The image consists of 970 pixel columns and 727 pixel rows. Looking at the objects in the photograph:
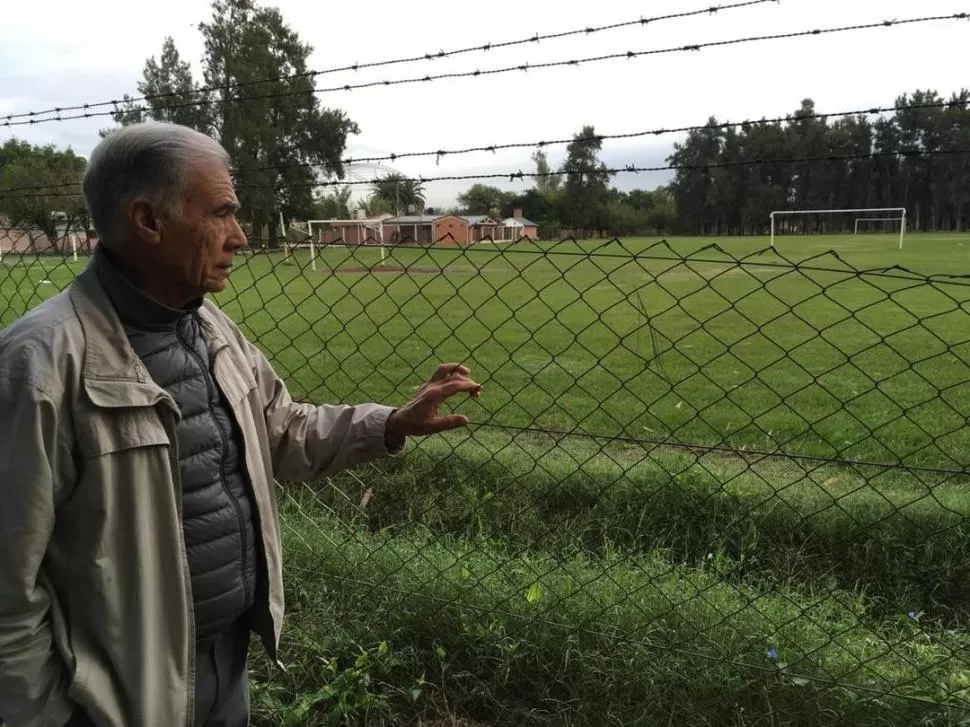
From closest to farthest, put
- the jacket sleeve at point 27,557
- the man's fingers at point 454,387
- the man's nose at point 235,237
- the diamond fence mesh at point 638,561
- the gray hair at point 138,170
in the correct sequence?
the jacket sleeve at point 27,557
the gray hair at point 138,170
the man's nose at point 235,237
the man's fingers at point 454,387
the diamond fence mesh at point 638,561

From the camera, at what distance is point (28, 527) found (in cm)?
130

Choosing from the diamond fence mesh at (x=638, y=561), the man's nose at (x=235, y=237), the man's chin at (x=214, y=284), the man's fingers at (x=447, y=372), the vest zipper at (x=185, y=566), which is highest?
the man's nose at (x=235, y=237)

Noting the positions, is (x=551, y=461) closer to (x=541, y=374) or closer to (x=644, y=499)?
(x=644, y=499)

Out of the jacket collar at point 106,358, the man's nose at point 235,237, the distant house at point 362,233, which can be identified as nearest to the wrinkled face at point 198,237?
the man's nose at point 235,237

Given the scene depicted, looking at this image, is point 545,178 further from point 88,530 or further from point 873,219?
point 873,219

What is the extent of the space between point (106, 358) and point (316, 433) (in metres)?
0.64

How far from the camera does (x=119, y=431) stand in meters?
1.36

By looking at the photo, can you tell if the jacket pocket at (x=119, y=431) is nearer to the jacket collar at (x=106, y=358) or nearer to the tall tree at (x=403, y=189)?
the jacket collar at (x=106, y=358)

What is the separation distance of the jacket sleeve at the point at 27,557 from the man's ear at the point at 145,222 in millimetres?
339

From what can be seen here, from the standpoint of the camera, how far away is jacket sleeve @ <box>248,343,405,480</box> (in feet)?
6.19

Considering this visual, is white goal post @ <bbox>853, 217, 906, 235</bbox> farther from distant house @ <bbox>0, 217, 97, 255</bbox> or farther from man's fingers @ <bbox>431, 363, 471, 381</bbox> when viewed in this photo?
man's fingers @ <bbox>431, 363, 471, 381</bbox>

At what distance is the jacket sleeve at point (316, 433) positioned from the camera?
189 cm

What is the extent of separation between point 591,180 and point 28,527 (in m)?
2.92

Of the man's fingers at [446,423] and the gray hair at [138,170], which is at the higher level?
the gray hair at [138,170]
